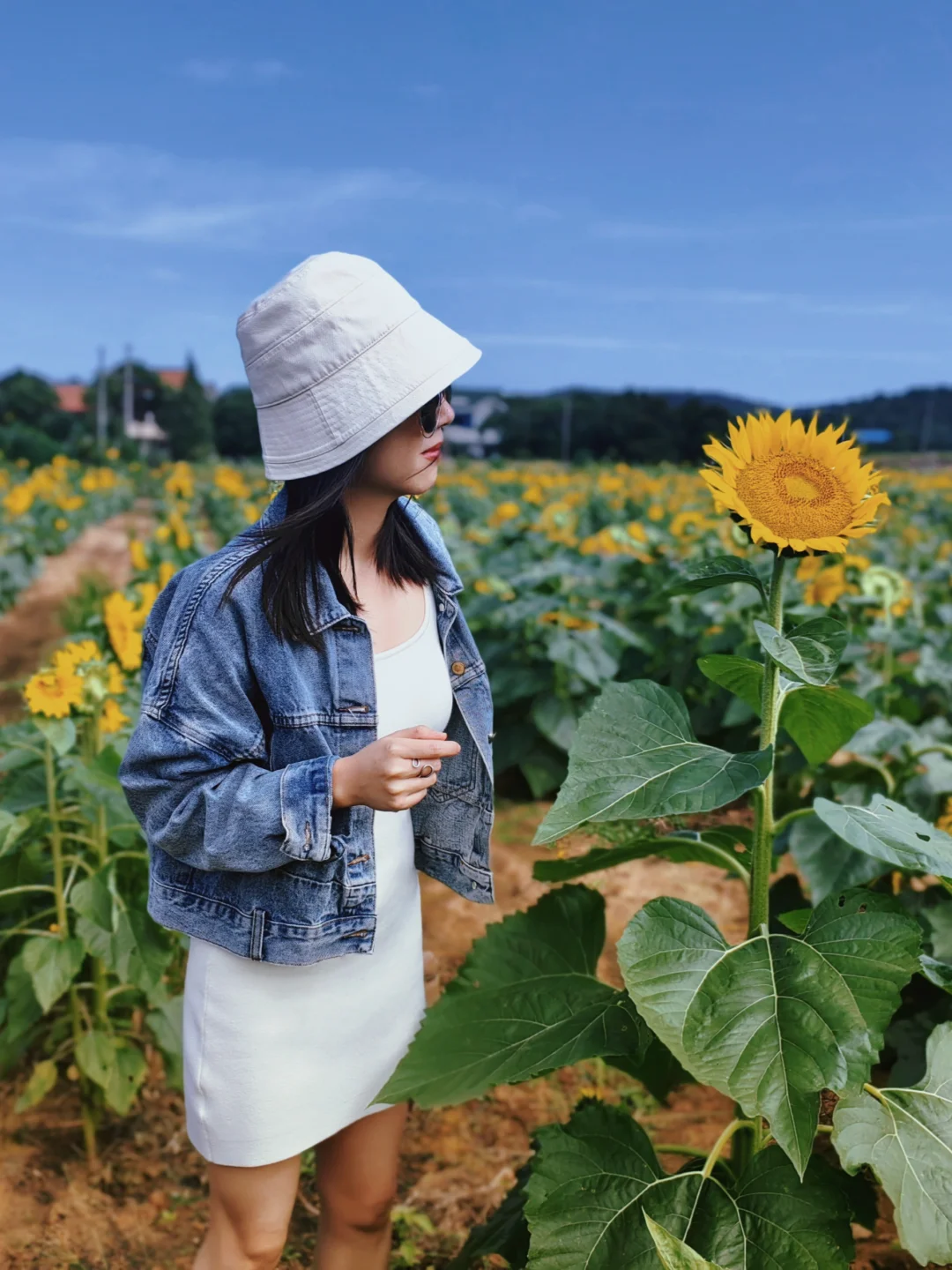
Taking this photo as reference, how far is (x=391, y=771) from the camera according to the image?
1403 mm

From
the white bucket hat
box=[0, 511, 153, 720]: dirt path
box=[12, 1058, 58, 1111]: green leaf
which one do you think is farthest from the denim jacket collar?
box=[0, 511, 153, 720]: dirt path

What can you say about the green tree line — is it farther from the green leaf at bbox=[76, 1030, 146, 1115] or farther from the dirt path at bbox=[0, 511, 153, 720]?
the green leaf at bbox=[76, 1030, 146, 1115]

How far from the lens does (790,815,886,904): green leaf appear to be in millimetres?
2371

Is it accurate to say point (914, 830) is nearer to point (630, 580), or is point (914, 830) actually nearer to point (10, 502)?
point (630, 580)

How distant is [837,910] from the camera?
1389 millimetres

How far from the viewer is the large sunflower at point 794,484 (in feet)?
4.44

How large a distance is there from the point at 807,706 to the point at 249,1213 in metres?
1.05

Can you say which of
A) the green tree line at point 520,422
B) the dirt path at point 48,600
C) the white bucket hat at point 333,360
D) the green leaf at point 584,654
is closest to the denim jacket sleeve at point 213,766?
the white bucket hat at point 333,360

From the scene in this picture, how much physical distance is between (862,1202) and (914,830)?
1.92 feet

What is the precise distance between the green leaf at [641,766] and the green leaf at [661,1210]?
493 millimetres

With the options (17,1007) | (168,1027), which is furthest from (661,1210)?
(17,1007)

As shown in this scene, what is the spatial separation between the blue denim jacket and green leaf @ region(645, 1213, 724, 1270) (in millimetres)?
589

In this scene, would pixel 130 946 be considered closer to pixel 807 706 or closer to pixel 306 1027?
pixel 306 1027

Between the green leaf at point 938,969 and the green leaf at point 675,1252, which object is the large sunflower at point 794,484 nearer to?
the green leaf at point 938,969
